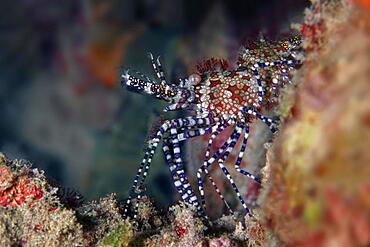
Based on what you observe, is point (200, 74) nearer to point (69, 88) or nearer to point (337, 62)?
point (337, 62)

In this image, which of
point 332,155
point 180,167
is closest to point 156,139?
point 180,167

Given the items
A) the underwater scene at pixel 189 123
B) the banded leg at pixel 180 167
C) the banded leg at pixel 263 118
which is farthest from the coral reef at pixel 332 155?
the banded leg at pixel 180 167

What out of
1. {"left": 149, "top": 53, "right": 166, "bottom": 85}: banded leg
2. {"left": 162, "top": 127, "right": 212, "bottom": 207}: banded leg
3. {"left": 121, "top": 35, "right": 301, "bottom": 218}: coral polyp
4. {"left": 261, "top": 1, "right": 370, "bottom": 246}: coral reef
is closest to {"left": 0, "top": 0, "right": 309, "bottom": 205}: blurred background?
{"left": 149, "top": 53, "right": 166, "bottom": 85}: banded leg

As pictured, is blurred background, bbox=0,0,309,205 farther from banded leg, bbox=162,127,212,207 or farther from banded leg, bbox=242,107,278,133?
banded leg, bbox=242,107,278,133

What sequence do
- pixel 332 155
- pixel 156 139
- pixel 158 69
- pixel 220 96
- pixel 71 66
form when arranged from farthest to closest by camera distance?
pixel 71 66 < pixel 158 69 < pixel 220 96 < pixel 156 139 < pixel 332 155

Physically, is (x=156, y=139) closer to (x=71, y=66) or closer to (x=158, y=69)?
(x=158, y=69)

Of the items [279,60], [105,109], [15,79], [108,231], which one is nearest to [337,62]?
[108,231]
